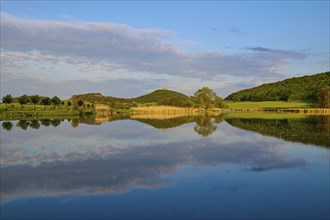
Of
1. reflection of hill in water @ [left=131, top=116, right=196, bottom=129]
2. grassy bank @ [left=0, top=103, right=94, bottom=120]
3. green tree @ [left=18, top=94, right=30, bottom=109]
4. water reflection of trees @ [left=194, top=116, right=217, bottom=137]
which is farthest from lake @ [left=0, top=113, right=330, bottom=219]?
green tree @ [left=18, top=94, right=30, bottom=109]

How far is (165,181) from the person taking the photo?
464 inches

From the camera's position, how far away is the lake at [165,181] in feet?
28.3

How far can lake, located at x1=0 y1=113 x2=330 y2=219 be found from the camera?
28.3 feet

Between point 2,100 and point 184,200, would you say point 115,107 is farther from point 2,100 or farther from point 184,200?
point 184,200

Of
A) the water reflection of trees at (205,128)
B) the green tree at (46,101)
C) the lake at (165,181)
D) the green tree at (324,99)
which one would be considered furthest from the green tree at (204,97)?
the lake at (165,181)

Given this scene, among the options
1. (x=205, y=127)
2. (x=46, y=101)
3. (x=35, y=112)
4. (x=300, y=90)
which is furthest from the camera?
(x=300, y=90)

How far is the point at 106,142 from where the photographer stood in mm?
22141

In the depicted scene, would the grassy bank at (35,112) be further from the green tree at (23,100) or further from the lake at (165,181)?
the lake at (165,181)

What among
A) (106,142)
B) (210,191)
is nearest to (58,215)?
(210,191)

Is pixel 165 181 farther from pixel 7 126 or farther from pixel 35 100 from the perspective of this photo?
pixel 35 100

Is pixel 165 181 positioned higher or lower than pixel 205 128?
lower

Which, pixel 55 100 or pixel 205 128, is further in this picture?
pixel 55 100

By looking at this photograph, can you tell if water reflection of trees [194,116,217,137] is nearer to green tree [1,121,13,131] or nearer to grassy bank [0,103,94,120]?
green tree [1,121,13,131]

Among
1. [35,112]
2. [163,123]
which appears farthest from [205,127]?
[35,112]
